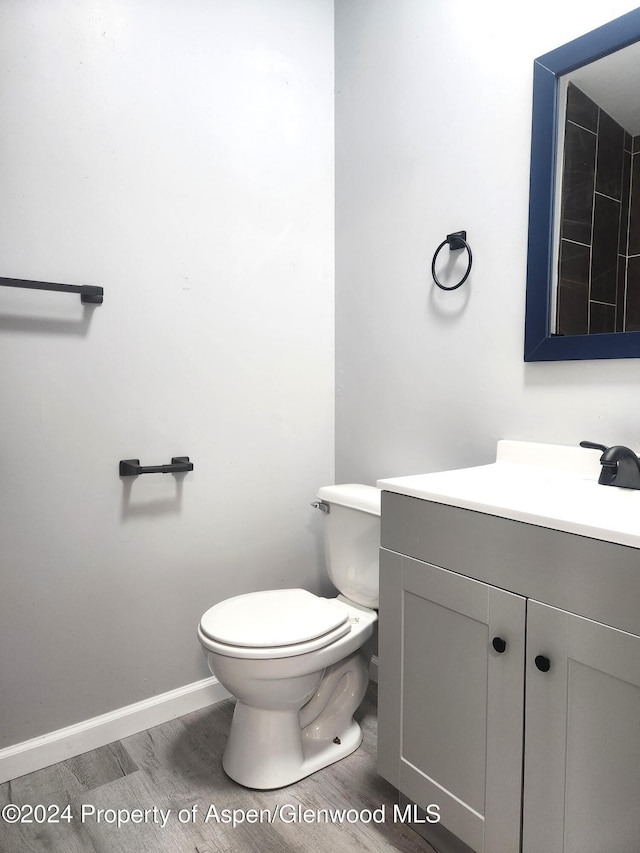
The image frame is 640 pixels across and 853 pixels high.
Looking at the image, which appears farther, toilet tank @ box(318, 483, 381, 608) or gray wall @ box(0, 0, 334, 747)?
toilet tank @ box(318, 483, 381, 608)

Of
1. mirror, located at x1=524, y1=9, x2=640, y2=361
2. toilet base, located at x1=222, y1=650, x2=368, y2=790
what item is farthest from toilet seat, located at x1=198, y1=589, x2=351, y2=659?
mirror, located at x1=524, y1=9, x2=640, y2=361

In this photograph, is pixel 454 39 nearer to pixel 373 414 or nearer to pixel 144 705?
pixel 373 414

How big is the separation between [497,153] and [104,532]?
1.55 meters

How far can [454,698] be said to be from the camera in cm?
121

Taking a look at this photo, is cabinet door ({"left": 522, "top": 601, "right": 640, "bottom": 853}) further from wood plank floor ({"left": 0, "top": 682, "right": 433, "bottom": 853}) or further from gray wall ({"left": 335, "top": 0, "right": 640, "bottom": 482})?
gray wall ({"left": 335, "top": 0, "right": 640, "bottom": 482})

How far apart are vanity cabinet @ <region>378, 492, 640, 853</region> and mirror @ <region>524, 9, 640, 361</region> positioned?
0.60 m

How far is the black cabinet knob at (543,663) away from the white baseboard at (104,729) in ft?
4.05

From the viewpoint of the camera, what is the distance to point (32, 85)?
4.96 ft

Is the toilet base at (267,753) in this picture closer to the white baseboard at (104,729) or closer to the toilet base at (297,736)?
the toilet base at (297,736)

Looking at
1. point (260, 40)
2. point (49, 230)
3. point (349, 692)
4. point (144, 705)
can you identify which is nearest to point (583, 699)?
point (349, 692)

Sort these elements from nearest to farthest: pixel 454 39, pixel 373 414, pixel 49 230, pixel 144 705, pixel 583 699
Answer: pixel 583 699, pixel 49 230, pixel 454 39, pixel 144 705, pixel 373 414

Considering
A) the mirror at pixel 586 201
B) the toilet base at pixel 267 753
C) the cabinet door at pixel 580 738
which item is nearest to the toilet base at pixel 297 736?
the toilet base at pixel 267 753

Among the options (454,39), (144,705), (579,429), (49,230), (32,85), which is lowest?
(144,705)

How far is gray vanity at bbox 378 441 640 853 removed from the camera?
3.11 feet
